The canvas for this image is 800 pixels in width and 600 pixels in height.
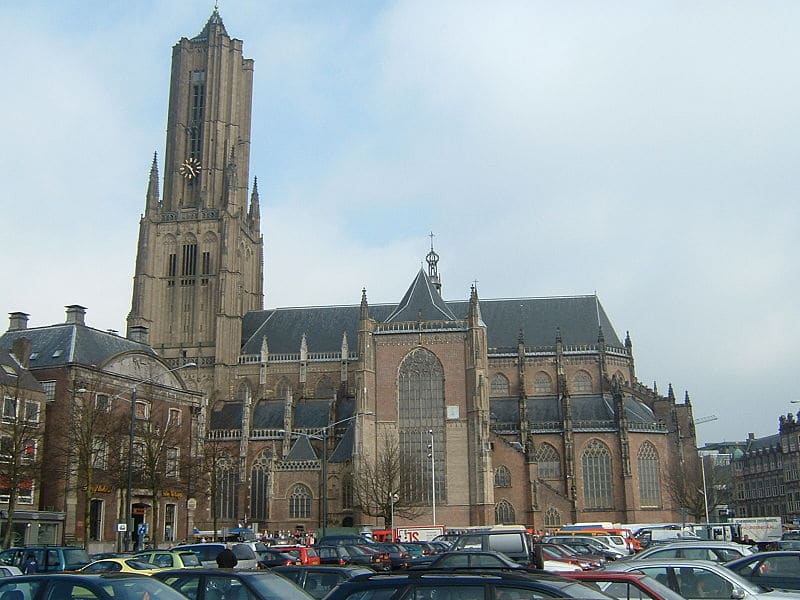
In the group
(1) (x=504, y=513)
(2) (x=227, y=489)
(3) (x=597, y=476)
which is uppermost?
(3) (x=597, y=476)

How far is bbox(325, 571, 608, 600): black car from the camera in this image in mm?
8422

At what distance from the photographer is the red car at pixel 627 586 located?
11539mm

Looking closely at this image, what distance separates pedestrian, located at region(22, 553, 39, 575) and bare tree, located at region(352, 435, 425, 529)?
37.0 meters

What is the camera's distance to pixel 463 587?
8.55 m

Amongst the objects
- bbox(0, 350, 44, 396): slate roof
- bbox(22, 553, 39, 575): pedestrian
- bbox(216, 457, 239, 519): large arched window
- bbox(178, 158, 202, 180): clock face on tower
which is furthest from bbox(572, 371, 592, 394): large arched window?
bbox(22, 553, 39, 575): pedestrian

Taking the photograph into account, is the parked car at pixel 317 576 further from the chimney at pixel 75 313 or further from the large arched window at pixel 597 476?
the large arched window at pixel 597 476

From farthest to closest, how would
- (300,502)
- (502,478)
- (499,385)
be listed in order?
(499,385)
(300,502)
(502,478)

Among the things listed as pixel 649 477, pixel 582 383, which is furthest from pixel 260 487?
pixel 649 477

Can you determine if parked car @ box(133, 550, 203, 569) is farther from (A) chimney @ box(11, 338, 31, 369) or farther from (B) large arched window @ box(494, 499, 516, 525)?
(B) large arched window @ box(494, 499, 516, 525)

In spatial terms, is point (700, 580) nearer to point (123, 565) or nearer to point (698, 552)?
point (698, 552)

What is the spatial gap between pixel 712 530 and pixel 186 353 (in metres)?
50.6

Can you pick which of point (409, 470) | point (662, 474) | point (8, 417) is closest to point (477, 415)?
point (409, 470)

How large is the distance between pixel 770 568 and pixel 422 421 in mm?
49182

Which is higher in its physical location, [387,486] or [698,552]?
[387,486]
